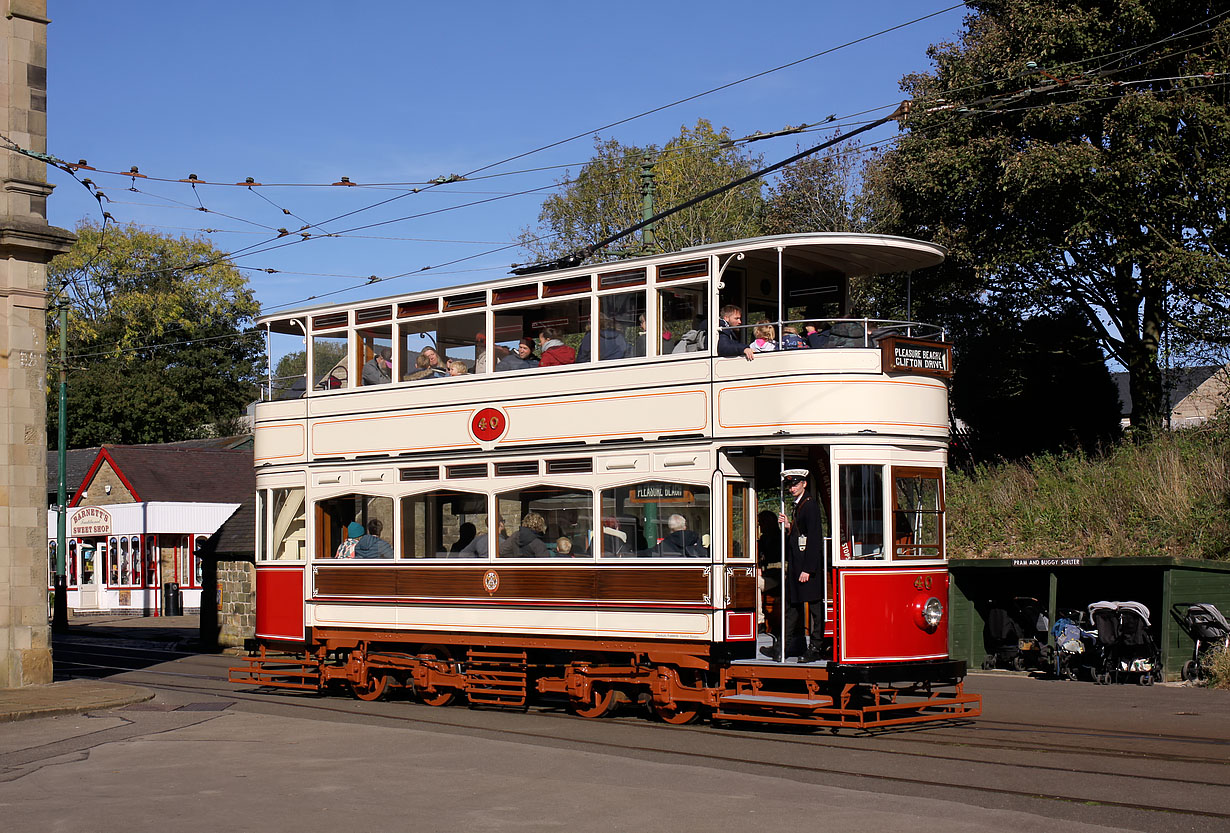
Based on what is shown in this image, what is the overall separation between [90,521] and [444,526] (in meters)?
32.4

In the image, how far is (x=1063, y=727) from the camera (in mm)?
13852

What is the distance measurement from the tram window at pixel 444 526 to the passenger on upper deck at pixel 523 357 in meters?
1.50

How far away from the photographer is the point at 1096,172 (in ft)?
Answer: 78.6

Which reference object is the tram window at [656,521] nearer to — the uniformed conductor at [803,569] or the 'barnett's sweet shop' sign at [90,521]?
the uniformed conductor at [803,569]

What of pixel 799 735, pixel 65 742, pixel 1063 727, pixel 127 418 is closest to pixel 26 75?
pixel 65 742

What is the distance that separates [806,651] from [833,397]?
243 centimetres

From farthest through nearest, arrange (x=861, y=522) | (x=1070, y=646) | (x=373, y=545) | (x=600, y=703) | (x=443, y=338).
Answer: (x=1070, y=646)
(x=373, y=545)
(x=443, y=338)
(x=600, y=703)
(x=861, y=522)

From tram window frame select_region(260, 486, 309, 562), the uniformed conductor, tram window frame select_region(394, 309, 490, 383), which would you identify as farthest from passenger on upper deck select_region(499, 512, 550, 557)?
tram window frame select_region(260, 486, 309, 562)

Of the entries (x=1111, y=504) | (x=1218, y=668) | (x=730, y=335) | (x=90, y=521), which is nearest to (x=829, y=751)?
(x=730, y=335)

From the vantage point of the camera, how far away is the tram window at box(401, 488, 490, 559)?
51.9 feet

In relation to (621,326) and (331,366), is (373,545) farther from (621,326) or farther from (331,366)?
(621,326)

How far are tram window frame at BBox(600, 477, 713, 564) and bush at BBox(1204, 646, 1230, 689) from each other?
7.63 metres

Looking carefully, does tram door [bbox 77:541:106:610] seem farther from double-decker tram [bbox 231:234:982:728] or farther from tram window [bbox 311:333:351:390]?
tram window [bbox 311:333:351:390]

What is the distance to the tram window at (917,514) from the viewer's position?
13367 mm
